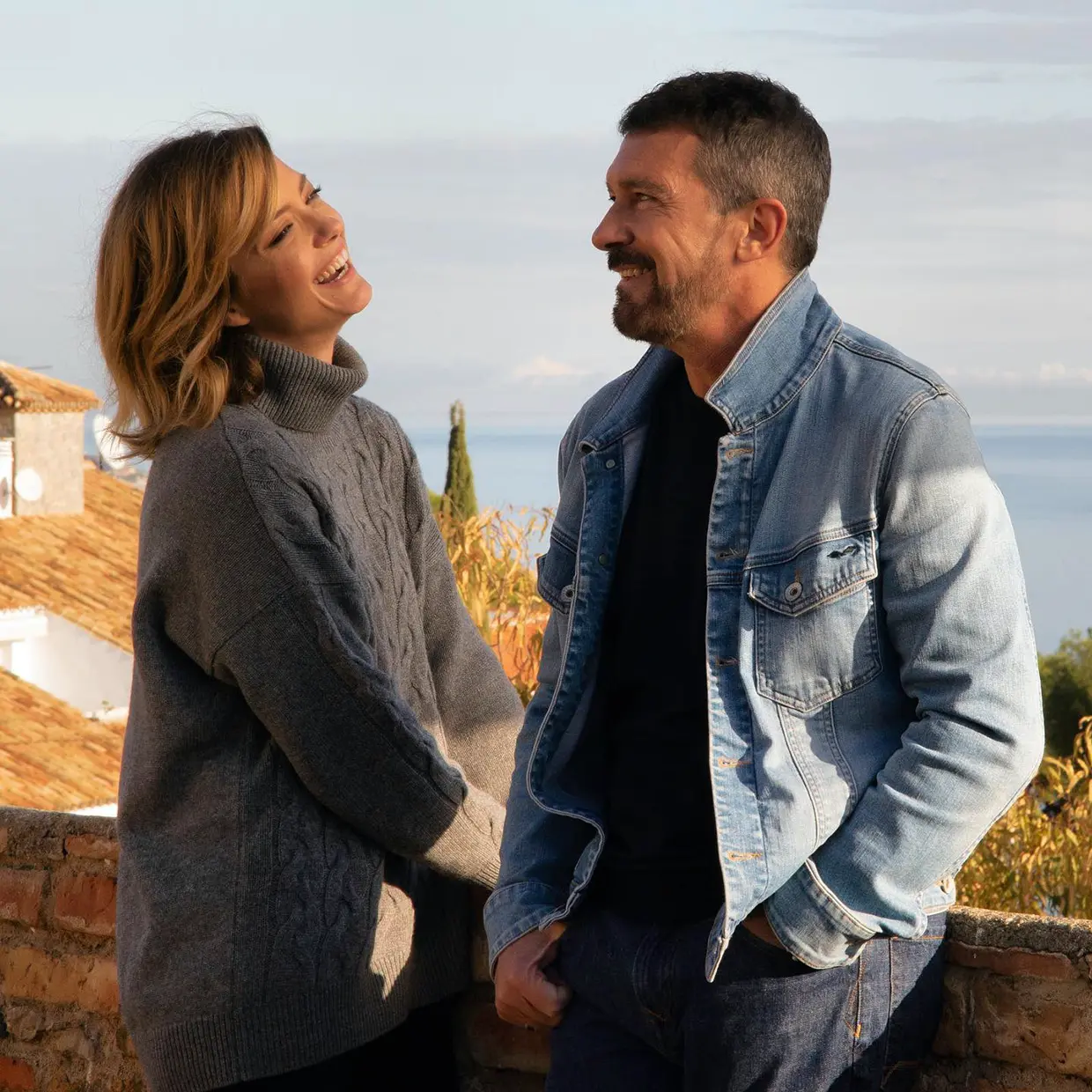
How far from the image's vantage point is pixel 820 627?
1.68 m

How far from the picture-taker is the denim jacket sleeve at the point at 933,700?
62.3 inches

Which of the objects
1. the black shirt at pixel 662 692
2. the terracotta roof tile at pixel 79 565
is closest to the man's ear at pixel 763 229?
the black shirt at pixel 662 692

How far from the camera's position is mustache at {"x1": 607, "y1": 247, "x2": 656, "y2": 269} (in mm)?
1784

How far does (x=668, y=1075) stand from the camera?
184 centimetres

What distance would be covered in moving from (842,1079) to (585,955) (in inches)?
13.8

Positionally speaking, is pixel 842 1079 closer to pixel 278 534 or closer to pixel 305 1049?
pixel 305 1049

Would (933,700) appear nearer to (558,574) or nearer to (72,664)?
(558,574)

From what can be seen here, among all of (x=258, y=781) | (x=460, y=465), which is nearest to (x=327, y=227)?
(x=258, y=781)

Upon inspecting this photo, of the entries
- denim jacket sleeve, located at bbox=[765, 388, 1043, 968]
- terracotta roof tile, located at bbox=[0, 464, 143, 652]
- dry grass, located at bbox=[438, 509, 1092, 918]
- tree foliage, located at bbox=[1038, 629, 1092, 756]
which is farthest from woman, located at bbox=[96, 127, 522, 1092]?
tree foliage, located at bbox=[1038, 629, 1092, 756]

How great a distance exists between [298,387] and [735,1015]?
1.04 m

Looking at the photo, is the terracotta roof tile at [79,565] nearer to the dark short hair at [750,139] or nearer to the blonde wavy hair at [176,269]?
the blonde wavy hair at [176,269]

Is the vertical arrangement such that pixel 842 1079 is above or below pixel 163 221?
below

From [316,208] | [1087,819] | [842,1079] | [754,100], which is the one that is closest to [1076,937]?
[842,1079]

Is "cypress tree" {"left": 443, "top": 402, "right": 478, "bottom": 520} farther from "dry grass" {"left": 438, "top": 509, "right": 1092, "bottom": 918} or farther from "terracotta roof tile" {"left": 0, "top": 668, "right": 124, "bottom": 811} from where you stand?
"dry grass" {"left": 438, "top": 509, "right": 1092, "bottom": 918}
